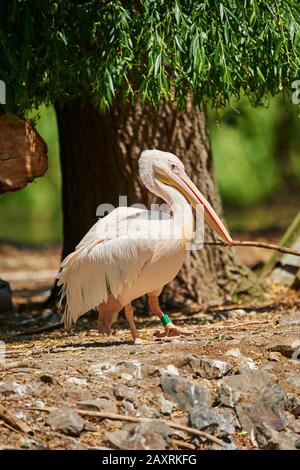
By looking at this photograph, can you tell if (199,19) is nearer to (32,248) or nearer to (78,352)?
(78,352)

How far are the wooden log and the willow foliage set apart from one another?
0.41 ft

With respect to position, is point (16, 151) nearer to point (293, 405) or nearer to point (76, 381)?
point (76, 381)

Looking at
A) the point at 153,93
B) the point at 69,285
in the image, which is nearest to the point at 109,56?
the point at 153,93

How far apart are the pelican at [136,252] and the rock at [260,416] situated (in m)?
1.08

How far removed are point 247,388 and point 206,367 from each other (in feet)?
0.80

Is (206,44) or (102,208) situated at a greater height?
(206,44)

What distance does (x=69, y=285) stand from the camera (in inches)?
238

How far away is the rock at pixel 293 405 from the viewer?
4.97 metres

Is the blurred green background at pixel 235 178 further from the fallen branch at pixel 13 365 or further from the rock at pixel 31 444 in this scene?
the rock at pixel 31 444

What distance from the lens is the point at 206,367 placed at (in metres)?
5.12

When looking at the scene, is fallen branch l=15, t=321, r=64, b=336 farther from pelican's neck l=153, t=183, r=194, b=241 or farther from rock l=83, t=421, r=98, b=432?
rock l=83, t=421, r=98, b=432

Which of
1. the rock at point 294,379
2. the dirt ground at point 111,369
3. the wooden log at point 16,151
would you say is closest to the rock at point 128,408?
the dirt ground at point 111,369

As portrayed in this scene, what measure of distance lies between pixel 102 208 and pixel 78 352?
81.8 inches

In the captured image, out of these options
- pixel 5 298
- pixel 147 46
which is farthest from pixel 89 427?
pixel 5 298
